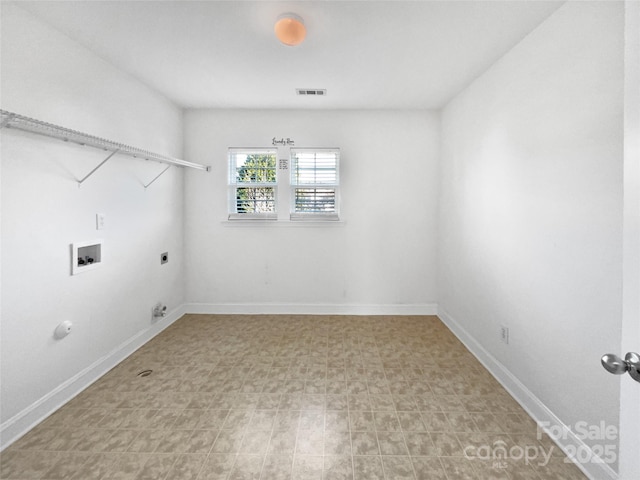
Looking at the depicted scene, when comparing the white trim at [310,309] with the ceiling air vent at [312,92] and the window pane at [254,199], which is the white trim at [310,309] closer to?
the window pane at [254,199]

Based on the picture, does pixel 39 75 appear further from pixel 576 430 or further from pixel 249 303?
pixel 576 430

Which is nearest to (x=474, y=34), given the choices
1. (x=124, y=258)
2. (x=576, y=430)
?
(x=576, y=430)

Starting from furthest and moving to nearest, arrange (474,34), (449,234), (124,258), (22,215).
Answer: (449,234), (124,258), (474,34), (22,215)

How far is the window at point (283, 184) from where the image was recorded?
11.8 ft

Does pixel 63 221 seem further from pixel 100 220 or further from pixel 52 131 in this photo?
pixel 52 131

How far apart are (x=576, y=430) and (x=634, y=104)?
1.68 meters


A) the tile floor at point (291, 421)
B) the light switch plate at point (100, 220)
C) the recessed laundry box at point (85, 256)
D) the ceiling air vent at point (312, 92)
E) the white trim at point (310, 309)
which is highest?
the ceiling air vent at point (312, 92)

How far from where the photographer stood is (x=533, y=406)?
1.85 m

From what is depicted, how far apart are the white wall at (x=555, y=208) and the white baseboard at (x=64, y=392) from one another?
124 inches

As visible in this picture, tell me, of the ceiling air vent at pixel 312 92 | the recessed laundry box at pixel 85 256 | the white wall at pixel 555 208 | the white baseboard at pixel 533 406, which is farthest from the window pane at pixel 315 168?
the white baseboard at pixel 533 406

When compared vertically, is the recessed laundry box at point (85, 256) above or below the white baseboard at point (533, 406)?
above

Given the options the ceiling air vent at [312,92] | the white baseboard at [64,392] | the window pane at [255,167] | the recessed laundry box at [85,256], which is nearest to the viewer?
the white baseboard at [64,392]

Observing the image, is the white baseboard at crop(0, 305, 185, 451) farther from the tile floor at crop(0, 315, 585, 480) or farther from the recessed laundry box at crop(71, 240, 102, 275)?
the recessed laundry box at crop(71, 240, 102, 275)

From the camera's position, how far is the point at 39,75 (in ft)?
5.87
